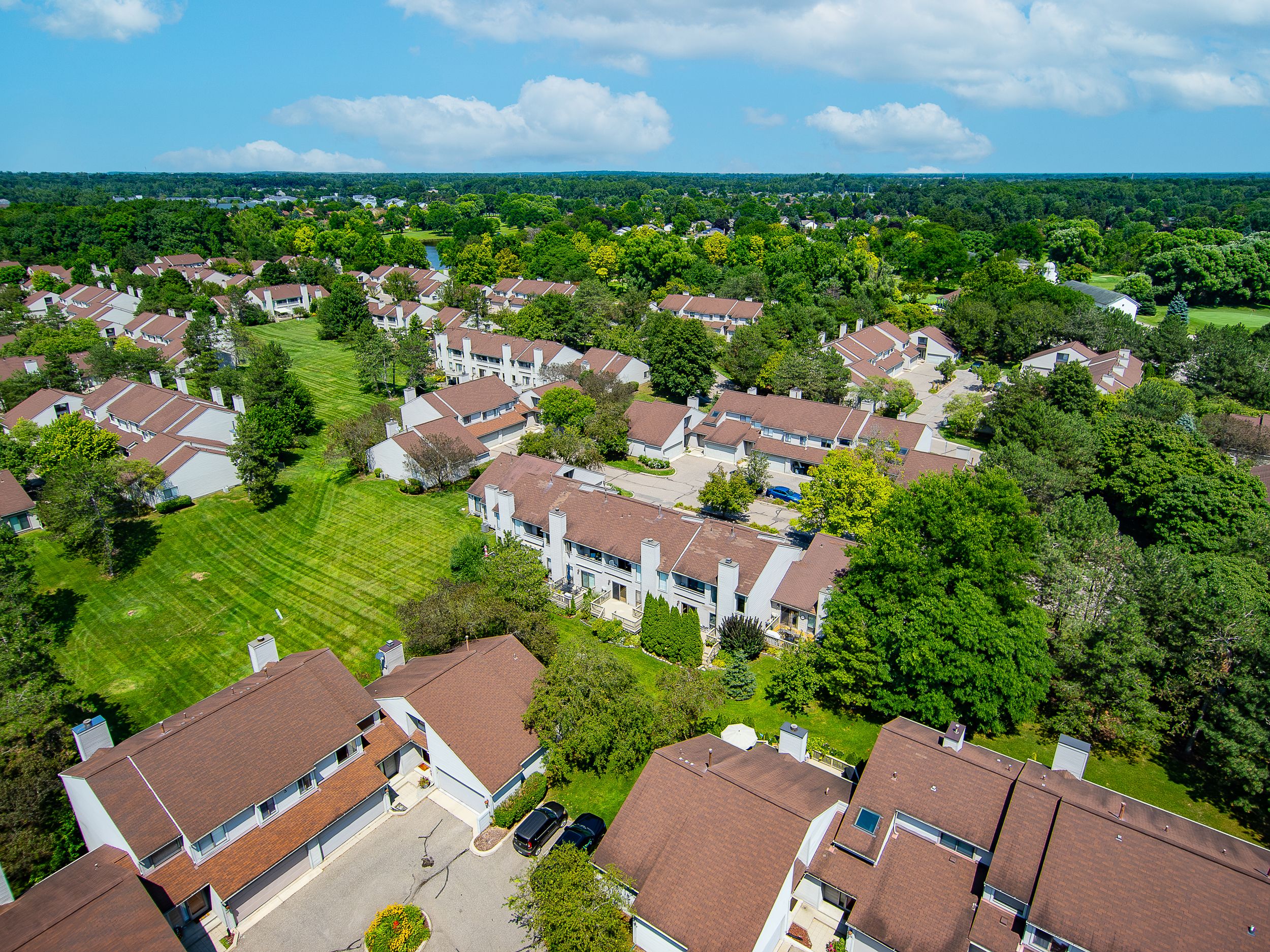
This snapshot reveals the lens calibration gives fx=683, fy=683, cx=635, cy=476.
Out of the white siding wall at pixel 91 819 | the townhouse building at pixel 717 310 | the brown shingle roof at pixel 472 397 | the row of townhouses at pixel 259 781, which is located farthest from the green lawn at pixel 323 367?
the white siding wall at pixel 91 819

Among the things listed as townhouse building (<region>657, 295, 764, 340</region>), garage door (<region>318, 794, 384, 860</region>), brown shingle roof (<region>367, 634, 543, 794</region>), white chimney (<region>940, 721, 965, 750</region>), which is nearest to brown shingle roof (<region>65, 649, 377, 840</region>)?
brown shingle roof (<region>367, 634, 543, 794</region>)

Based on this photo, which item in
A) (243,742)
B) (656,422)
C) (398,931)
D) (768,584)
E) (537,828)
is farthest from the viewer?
(656,422)

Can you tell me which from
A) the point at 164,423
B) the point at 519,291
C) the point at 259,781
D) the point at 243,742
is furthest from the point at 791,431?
the point at 519,291

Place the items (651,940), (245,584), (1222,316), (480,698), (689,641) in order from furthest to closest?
(1222,316) → (245,584) → (689,641) → (480,698) → (651,940)

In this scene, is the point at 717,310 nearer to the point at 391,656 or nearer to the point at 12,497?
the point at 391,656

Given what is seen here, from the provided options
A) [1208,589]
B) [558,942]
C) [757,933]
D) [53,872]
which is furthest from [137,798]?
[1208,589]

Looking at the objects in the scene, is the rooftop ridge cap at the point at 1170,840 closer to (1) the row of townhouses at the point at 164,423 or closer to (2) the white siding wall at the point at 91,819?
(2) the white siding wall at the point at 91,819
